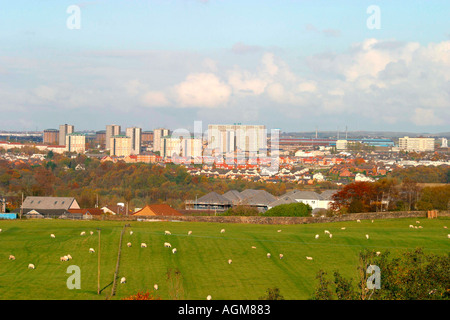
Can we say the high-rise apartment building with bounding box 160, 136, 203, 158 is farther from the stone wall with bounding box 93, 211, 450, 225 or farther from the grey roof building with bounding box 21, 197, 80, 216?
the stone wall with bounding box 93, 211, 450, 225

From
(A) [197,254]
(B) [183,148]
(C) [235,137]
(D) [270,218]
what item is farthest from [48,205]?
(B) [183,148]

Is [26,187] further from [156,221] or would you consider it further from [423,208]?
[423,208]

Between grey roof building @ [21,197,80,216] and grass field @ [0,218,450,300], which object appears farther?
grey roof building @ [21,197,80,216]

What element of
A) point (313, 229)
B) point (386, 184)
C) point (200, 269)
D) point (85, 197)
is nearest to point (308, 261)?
point (200, 269)

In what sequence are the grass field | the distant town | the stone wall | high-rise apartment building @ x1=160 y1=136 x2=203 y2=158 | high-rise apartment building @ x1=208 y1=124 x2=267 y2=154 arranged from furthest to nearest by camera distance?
high-rise apartment building @ x1=208 y1=124 x2=267 y2=154, high-rise apartment building @ x1=160 y1=136 x2=203 y2=158, the distant town, the stone wall, the grass field

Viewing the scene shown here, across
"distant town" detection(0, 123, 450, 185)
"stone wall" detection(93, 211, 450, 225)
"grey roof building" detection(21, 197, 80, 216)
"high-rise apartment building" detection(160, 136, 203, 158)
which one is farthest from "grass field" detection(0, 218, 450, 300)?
"high-rise apartment building" detection(160, 136, 203, 158)
